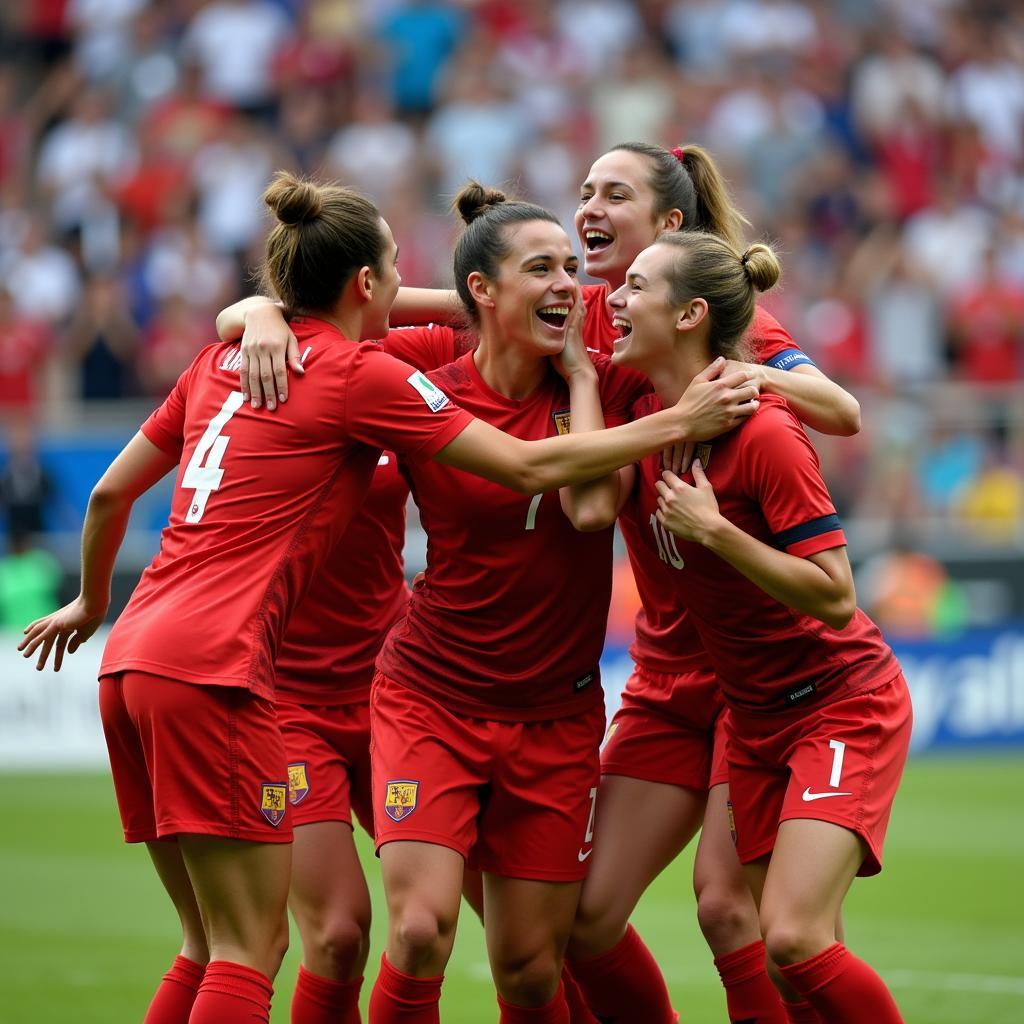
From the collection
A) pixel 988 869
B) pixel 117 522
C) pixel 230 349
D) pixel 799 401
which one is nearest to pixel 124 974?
pixel 117 522

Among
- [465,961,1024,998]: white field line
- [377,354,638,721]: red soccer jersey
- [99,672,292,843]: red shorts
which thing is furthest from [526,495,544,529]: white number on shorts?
[465,961,1024,998]: white field line

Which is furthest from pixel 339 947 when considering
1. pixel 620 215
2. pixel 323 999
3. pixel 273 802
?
pixel 620 215

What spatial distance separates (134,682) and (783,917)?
5.70 ft

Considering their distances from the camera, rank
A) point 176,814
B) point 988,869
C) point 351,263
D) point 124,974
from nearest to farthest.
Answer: point 176,814, point 351,263, point 124,974, point 988,869

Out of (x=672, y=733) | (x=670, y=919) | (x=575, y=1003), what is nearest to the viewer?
(x=672, y=733)

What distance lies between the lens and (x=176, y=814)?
4672 millimetres

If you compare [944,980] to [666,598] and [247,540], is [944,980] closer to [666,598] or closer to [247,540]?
[666,598]

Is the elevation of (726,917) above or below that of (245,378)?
below

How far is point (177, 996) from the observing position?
5.09 metres

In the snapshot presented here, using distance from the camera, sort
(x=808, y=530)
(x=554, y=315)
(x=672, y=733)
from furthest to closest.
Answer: (x=672, y=733) → (x=554, y=315) → (x=808, y=530)

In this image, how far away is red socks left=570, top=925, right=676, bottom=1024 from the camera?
546 cm

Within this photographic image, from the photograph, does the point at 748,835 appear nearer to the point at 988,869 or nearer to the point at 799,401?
the point at 799,401

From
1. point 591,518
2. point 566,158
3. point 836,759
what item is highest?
point 566,158

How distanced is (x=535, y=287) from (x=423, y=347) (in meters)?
0.60
